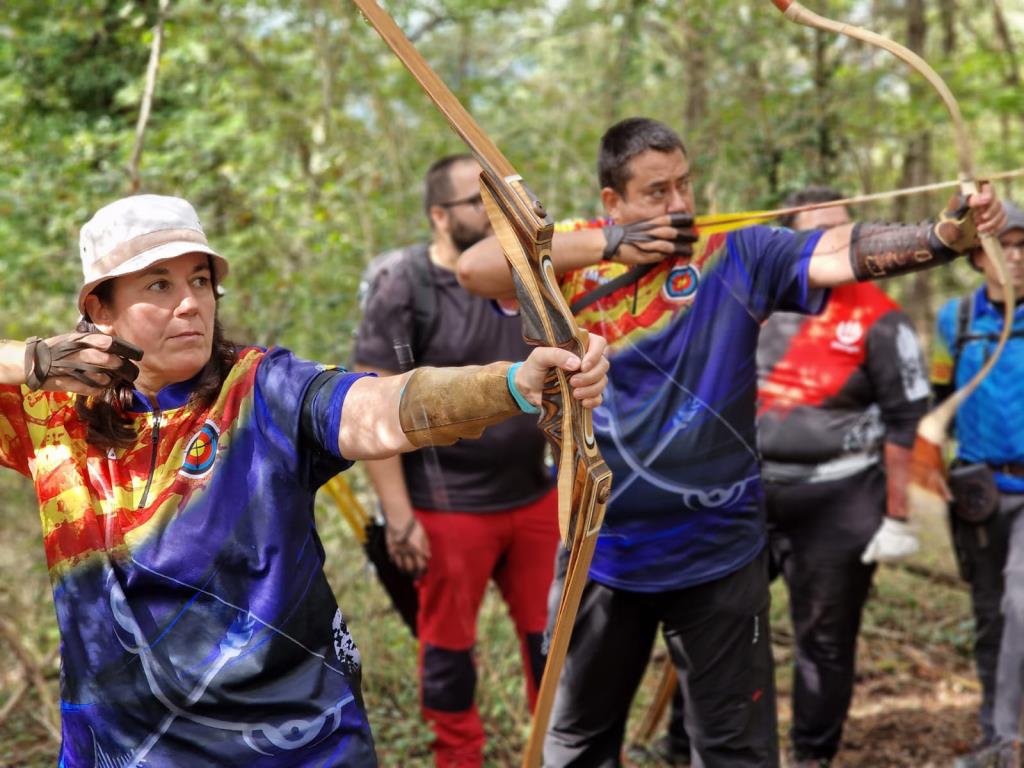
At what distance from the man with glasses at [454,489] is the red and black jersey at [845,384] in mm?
910

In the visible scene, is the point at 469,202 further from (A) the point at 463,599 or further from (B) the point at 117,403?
(B) the point at 117,403

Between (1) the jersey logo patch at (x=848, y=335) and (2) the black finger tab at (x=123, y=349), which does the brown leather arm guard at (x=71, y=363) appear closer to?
(2) the black finger tab at (x=123, y=349)

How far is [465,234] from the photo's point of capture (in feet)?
11.9

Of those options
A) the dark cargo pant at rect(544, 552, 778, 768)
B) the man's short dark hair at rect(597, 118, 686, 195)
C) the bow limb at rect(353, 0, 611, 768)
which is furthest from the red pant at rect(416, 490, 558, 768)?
the bow limb at rect(353, 0, 611, 768)

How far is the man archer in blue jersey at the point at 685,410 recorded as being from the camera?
262 cm

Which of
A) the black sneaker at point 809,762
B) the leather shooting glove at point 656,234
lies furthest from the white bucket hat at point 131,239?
the black sneaker at point 809,762

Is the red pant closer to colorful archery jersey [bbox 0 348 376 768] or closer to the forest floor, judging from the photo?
the forest floor

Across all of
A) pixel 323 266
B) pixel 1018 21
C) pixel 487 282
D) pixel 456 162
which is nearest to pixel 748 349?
pixel 487 282

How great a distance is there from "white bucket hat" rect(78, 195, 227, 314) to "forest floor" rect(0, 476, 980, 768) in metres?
2.22

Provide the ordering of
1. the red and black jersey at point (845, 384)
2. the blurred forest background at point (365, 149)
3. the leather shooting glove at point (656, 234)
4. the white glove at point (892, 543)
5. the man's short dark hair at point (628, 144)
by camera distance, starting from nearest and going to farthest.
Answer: the leather shooting glove at point (656, 234) → the man's short dark hair at point (628, 144) → the white glove at point (892, 543) → the red and black jersey at point (845, 384) → the blurred forest background at point (365, 149)

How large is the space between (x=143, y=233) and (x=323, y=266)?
3791 millimetres

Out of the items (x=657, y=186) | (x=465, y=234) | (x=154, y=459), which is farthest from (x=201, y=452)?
(x=465, y=234)

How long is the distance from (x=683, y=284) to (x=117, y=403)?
4.55 ft

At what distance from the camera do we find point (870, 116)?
7027 millimetres
